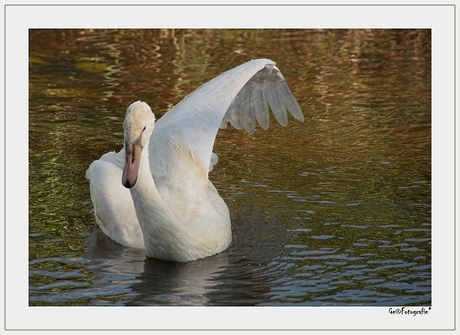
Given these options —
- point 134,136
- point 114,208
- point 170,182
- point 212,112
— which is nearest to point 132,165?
point 134,136

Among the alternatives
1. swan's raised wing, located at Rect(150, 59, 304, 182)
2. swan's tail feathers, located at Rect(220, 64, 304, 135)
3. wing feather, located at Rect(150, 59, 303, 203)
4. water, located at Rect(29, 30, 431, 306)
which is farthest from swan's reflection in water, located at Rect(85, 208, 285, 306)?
swan's tail feathers, located at Rect(220, 64, 304, 135)

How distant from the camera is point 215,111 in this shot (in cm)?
1176

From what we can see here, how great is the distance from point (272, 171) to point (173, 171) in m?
2.65

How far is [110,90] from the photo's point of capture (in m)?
17.4

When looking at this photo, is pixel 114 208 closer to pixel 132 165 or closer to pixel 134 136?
pixel 132 165

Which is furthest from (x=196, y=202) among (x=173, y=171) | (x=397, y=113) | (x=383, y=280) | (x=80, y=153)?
(x=397, y=113)

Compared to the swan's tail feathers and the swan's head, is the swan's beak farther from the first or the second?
the swan's tail feathers

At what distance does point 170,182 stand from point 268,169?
2.81m

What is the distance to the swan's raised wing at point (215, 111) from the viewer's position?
432 inches

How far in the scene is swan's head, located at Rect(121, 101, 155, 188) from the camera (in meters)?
9.30

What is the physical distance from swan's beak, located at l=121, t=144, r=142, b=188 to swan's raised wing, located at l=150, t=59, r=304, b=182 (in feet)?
4.37

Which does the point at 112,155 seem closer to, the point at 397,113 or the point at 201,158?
the point at 201,158

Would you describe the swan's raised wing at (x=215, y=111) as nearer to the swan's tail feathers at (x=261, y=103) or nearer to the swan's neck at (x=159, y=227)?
the swan's tail feathers at (x=261, y=103)

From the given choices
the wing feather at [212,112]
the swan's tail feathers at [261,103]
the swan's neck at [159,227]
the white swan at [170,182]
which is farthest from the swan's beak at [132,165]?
the swan's tail feathers at [261,103]
